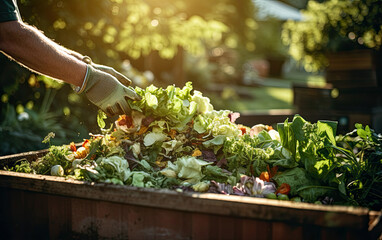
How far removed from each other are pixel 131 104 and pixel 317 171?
1.10 meters

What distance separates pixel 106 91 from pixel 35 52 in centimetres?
42

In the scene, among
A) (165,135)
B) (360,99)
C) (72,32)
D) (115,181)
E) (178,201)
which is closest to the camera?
(178,201)

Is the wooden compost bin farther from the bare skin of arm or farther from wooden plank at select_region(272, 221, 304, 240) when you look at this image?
the bare skin of arm

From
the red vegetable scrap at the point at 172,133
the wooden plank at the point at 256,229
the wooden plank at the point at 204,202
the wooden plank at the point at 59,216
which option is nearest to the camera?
the wooden plank at the point at 204,202

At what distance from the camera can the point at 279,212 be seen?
1.48 metres

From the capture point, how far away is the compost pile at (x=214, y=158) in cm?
189

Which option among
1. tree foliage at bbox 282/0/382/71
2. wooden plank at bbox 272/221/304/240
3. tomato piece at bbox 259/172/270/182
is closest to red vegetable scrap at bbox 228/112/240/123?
tomato piece at bbox 259/172/270/182

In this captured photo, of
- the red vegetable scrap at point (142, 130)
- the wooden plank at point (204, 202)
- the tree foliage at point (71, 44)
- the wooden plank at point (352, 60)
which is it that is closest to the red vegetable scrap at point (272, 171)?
the wooden plank at point (204, 202)

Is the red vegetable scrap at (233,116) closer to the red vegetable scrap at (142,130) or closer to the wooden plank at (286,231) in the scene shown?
the red vegetable scrap at (142,130)

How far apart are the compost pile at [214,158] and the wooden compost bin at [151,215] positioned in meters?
0.14

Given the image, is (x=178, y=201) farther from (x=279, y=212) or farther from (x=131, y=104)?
(x=131, y=104)

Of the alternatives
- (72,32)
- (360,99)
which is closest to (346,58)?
(360,99)

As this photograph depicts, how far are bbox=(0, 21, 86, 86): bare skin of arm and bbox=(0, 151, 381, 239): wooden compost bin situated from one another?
588mm

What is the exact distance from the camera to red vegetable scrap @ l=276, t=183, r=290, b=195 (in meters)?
1.92
